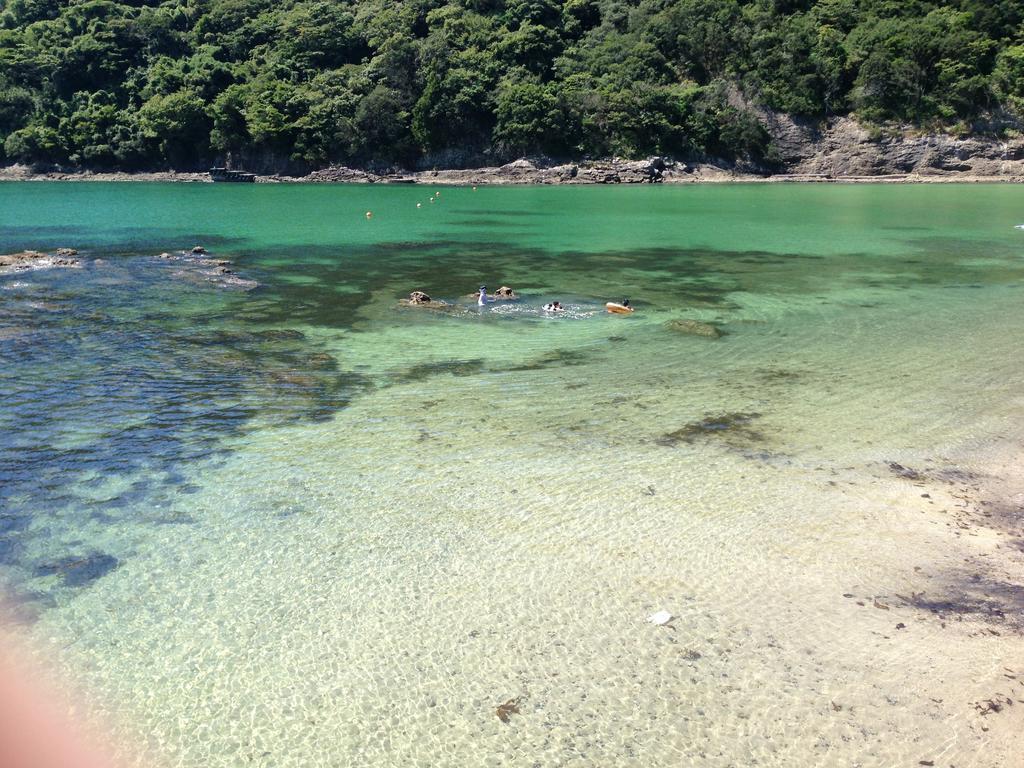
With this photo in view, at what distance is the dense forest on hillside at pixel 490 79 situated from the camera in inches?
3246

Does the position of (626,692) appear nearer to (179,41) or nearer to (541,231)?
(541,231)

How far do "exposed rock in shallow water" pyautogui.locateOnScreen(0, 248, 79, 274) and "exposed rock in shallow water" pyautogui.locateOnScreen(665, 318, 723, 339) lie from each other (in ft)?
68.7

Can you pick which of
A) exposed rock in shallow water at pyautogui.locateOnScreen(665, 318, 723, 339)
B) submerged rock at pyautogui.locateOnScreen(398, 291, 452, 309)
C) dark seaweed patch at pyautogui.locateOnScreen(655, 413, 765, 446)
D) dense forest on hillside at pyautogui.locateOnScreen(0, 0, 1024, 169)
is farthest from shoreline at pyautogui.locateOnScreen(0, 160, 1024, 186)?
dark seaweed patch at pyautogui.locateOnScreen(655, 413, 765, 446)

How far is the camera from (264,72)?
101 metres

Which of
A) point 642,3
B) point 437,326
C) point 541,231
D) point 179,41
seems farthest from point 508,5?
point 437,326

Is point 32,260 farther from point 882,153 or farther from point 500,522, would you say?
point 882,153

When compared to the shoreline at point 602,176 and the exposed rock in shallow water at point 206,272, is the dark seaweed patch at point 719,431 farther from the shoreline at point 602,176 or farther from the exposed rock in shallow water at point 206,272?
the shoreline at point 602,176

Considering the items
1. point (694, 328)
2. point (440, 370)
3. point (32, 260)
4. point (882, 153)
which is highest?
point (882, 153)

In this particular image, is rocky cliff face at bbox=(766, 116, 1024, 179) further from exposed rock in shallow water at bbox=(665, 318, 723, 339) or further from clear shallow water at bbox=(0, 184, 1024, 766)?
exposed rock in shallow water at bbox=(665, 318, 723, 339)

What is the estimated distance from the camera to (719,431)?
1083cm

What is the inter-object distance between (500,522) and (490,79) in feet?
302

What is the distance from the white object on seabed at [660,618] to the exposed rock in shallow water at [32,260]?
25099 mm

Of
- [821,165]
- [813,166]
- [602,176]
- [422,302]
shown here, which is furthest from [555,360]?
[813,166]

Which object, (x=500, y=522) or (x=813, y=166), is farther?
(x=813, y=166)
